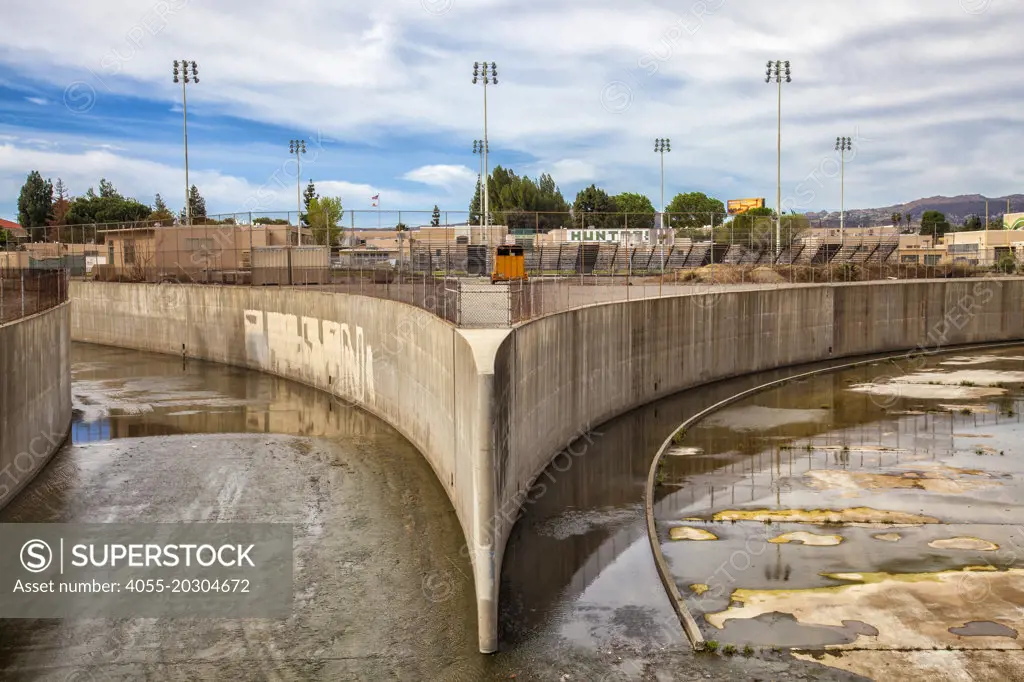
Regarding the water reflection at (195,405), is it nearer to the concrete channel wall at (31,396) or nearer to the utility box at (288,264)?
the concrete channel wall at (31,396)

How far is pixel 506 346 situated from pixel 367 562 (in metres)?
4.44

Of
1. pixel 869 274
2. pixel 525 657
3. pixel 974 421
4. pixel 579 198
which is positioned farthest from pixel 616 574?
pixel 579 198

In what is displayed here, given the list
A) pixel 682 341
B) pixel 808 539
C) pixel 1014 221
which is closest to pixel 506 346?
pixel 808 539

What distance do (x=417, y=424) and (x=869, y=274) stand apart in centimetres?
4230

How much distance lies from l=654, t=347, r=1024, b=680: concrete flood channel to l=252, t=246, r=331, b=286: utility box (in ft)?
72.4

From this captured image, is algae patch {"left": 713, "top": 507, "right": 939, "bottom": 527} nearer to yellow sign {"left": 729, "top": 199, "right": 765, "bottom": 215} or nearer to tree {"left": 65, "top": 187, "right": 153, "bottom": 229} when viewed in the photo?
tree {"left": 65, "top": 187, "right": 153, "bottom": 229}

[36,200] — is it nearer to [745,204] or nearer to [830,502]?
[745,204]

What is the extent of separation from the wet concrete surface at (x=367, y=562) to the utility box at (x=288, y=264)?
48.1 feet

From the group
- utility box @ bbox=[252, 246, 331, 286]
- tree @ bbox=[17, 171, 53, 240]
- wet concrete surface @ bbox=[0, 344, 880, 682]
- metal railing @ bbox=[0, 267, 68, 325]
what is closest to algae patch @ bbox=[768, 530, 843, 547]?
wet concrete surface @ bbox=[0, 344, 880, 682]

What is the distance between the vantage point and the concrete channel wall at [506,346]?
16.0 metres

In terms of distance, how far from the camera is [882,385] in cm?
3728

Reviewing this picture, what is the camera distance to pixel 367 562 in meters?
16.9

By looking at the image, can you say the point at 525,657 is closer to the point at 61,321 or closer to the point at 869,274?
the point at 61,321

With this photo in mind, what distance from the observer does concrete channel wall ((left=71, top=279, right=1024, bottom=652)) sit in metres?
16.0
